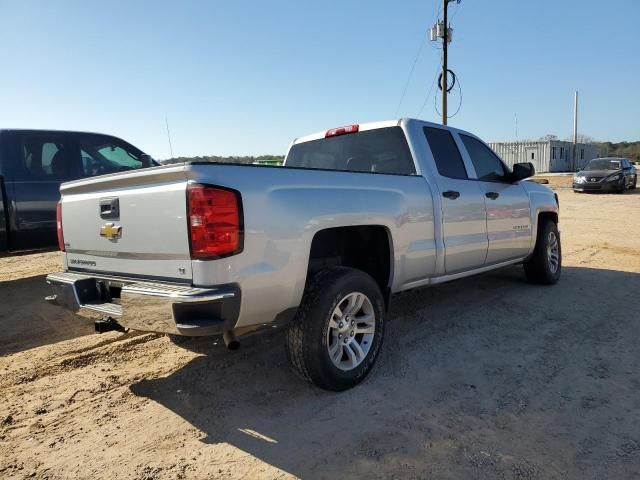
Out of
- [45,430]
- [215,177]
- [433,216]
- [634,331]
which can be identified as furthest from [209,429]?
[634,331]

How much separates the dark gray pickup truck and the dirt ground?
1292 millimetres

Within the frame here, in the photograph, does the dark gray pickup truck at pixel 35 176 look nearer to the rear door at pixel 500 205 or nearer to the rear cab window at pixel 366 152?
the rear cab window at pixel 366 152

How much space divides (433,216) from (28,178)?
5.10 m


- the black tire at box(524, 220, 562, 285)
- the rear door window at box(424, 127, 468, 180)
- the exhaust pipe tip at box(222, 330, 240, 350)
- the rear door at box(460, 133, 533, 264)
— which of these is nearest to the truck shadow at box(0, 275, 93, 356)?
the exhaust pipe tip at box(222, 330, 240, 350)

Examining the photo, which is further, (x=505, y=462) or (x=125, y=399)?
(x=125, y=399)

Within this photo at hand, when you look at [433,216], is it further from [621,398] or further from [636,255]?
[636,255]

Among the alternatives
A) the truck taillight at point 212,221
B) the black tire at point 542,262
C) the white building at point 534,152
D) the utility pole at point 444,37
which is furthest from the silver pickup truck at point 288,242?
the white building at point 534,152

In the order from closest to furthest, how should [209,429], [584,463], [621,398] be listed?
[584,463] → [209,429] → [621,398]

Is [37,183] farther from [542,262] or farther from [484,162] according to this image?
[542,262]

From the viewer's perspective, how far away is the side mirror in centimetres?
530

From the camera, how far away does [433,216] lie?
4133mm

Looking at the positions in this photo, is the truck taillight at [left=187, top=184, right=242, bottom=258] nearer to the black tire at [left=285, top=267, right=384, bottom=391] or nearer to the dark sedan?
the black tire at [left=285, top=267, right=384, bottom=391]

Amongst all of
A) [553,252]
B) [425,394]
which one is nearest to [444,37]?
[553,252]

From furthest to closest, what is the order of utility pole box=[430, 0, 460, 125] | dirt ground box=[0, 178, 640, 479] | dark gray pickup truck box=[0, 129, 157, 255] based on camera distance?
utility pole box=[430, 0, 460, 125], dark gray pickup truck box=[0, 129, 157, 255], dirt ground box=[0, 178, 640, 479]
